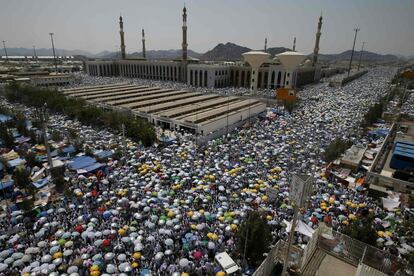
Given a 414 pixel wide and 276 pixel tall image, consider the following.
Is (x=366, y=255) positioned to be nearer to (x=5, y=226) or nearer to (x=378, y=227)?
(x=378, y=227)

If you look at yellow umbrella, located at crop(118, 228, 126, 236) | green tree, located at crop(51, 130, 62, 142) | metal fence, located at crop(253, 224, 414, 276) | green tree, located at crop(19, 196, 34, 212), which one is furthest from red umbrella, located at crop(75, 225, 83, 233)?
green tree, located at crop(51, 130, 62, 142)

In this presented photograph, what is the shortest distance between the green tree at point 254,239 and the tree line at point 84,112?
15.7m

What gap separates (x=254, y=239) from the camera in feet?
33.9

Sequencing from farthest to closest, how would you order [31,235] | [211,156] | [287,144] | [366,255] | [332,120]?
1. [332,120]
2. [287,144]
3. [211,156]
4. [31,235]
5. [366,255]

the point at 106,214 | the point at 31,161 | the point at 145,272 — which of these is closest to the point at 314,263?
the point at 145,272

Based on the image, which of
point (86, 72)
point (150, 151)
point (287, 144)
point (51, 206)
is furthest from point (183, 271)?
point (86, 72)

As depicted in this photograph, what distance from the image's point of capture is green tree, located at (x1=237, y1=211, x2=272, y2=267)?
10.2 metres

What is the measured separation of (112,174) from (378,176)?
18.6m

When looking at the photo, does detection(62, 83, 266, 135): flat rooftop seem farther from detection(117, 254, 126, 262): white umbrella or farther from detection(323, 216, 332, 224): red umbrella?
detection(117, 254, 126, 262): white umbrella

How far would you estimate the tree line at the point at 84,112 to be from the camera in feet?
82.8

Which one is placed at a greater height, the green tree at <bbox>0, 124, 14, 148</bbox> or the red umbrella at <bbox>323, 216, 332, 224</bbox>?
the green tree at <bbox>0, 124, 14, 148</bbox>

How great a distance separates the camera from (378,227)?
13.1 meters

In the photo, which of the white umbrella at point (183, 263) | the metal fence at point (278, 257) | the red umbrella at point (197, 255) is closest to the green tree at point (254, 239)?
the metal fence at point (278, 257)

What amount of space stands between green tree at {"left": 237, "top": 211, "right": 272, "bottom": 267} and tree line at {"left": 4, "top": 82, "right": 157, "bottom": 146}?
15.7 metres
